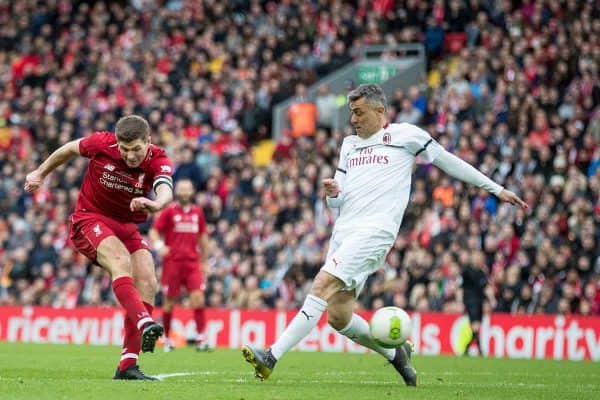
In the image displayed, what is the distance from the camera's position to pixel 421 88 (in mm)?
26031

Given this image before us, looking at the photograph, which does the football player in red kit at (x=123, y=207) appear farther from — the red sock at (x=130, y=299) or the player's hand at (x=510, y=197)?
the player's hand at (x=510, y=197)

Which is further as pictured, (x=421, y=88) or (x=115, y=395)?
(x=421, y=88)

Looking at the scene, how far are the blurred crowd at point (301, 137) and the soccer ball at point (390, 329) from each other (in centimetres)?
949

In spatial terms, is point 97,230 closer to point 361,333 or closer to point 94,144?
point 94,144

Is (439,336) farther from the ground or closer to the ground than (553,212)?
closer to the ground

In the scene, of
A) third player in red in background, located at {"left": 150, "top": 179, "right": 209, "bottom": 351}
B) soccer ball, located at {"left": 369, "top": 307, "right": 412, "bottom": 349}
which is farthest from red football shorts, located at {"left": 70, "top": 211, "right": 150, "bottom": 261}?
third player in red in background, located at {"left": 150, "top": 179, "right": 209, "bottom": 351}

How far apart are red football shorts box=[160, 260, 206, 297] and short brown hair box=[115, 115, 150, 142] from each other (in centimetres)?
911

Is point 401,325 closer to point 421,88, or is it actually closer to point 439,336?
point 439,336

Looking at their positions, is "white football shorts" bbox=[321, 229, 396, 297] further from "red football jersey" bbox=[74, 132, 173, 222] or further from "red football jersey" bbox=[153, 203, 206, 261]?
"red football jersey" bbox=[153, 203, 206, 261]

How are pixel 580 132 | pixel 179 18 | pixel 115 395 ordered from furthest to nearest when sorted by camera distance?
pixel 179 18 < pixel 580 132 < pixel 115 395

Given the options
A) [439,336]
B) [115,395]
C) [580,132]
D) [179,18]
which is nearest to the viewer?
[115,395]

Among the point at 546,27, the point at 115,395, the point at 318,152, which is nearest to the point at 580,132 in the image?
the point at 546,27

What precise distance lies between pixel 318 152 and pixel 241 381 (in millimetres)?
14891

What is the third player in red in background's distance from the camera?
19.1 metres
